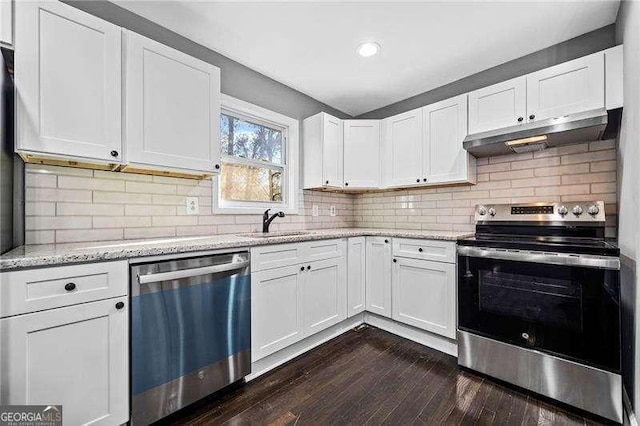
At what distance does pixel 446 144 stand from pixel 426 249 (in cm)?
103

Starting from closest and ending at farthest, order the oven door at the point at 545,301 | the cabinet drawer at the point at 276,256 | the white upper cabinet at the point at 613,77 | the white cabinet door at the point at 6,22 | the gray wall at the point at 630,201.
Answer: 1. the white cabinet door at the point at 6,22
2. the gray wall at the point at 630,201
3. the oven door at the point at 545,301
4. the white upper cabinet at the point at 613,77
5. the cabinet drawer at the point at 276,256

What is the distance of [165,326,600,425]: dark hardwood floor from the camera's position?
1.53 metres

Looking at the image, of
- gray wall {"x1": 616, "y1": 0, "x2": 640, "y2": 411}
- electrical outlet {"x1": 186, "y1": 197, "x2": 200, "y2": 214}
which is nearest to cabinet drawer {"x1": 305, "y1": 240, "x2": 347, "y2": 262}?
electrical outlet {"x1": 186, "y1": 197, "x2": 200, "y2": 214}

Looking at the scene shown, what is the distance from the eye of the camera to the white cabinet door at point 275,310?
6.18 feet

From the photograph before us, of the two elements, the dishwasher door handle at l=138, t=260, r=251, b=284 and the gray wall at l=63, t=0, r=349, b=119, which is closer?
the dishwasher door handle at l=138, t=260, r=251, b=284

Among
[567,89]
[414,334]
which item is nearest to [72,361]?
[414,334]

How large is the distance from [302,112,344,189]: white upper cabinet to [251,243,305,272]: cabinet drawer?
1020mm

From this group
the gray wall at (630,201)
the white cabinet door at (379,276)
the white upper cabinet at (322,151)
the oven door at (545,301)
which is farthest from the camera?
the white upper cabinet at (322,151)

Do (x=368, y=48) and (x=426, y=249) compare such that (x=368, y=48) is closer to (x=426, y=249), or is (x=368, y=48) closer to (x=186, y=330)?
(x=426, y=249)

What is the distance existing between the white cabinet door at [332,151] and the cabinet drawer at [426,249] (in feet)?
3.13

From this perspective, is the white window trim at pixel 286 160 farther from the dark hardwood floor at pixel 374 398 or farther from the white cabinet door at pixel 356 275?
the dark hardwood floor at pixel 374 398

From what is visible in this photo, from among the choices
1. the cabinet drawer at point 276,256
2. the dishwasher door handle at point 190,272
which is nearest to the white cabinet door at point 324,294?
the cabinet drawer at point 276,256

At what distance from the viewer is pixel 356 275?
2.71 metres

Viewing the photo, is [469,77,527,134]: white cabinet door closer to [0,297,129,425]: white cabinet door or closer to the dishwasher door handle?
the dishwasher door handle
